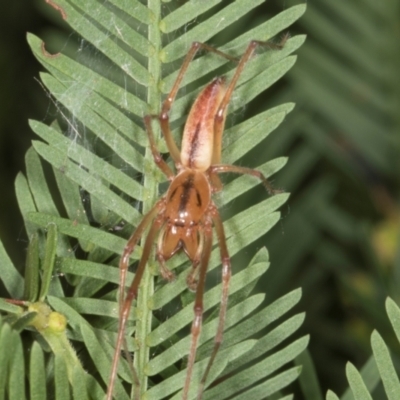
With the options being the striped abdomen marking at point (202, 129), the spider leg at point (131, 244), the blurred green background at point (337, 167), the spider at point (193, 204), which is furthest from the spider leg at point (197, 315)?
the blurred green background at point (337, 167)

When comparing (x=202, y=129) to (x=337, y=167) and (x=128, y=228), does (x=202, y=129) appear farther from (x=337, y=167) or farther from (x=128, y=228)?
(x=337, y=167)

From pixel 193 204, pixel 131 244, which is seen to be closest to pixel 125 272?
pixel 131 244

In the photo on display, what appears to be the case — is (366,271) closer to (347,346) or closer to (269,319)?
(347,346)

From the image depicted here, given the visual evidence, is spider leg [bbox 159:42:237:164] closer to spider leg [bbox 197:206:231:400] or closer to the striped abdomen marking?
the striped abdomen marking

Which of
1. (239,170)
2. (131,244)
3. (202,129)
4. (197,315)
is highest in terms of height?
(202,129)

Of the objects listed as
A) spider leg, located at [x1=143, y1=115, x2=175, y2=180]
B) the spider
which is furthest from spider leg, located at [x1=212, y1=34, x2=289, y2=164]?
spider leg, located at [x1=143, y1=115, x2=175, y2=180]

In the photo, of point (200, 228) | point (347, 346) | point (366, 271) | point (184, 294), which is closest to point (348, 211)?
point (366, 271)
